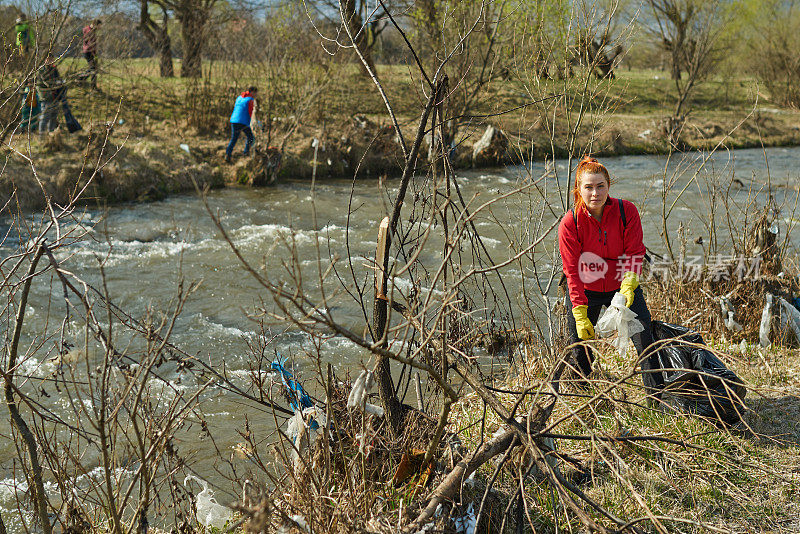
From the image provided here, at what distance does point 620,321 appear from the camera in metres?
3.79

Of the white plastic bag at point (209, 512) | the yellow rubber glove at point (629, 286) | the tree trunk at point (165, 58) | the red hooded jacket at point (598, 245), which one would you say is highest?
the tree trunk at point (165, 58)

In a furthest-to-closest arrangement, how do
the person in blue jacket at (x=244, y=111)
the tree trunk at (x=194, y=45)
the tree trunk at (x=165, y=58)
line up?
the tree trunk at (x=165, y=58) < the tree trunk at (x=194, y=45) < the person in blue jacket at (x=244, y=111)

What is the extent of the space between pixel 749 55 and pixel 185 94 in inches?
731

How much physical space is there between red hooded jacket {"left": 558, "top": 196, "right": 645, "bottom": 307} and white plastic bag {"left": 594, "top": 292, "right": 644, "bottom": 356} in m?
0.14

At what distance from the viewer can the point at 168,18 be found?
1997 cm

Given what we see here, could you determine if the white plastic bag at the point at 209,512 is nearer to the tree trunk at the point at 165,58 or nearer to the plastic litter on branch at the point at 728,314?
the plastic litter on branch at the point at 728,314

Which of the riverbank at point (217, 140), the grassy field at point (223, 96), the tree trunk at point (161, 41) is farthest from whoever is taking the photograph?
the tree trunk at point (161, 41)

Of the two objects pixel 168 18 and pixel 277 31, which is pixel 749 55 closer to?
pixel 277 31

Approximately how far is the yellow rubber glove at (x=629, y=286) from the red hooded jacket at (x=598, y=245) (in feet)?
0.32

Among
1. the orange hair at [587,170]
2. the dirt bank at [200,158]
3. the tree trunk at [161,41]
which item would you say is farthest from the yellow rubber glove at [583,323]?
the tree trunk at [161,41]

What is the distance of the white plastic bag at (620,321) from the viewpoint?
3.78 meters

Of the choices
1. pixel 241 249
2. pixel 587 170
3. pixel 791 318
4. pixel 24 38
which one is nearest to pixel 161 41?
pixel 24 38

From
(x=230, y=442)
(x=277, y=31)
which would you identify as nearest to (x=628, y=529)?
(x=230, y=442)

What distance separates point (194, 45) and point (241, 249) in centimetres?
767
